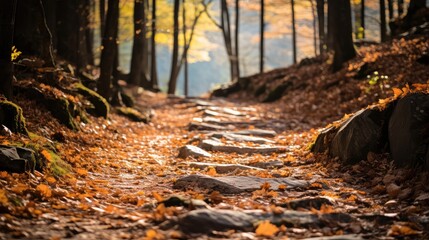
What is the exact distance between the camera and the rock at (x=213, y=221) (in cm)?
333

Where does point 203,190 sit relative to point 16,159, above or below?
below

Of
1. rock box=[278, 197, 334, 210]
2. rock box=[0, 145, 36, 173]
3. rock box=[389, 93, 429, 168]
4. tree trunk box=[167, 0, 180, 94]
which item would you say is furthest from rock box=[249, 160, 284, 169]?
tree trunk box=[167, 0, 180, 94]

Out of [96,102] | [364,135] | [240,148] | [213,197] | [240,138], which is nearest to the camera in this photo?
[213,197]

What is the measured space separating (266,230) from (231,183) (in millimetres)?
1590

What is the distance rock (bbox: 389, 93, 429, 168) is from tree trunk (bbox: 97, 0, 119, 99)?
23.1ft

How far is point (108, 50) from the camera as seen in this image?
10250 millimetres

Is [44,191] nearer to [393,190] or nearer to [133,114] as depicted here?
[393,190]

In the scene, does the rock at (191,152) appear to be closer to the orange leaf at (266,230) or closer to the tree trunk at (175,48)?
the orange leaf at (266,230)

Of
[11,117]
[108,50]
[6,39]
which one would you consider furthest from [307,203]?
[108,50]

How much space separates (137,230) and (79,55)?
8.95m

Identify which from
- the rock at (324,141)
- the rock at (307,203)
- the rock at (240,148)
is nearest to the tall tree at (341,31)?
the rock at (240,148)

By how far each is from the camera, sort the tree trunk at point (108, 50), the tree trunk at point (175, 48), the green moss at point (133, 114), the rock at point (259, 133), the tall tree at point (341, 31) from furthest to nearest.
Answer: the tree trunk at point (175, 48) → the tall tree at point (341, 31) → the green moss at point (133, 114) → the tree trunk at point (108, 50) → the rock at point (259, 133)

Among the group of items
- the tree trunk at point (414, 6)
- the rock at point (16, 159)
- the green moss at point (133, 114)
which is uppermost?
the tree trunk at point (414, 6)

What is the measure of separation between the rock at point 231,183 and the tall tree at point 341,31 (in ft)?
31.0
